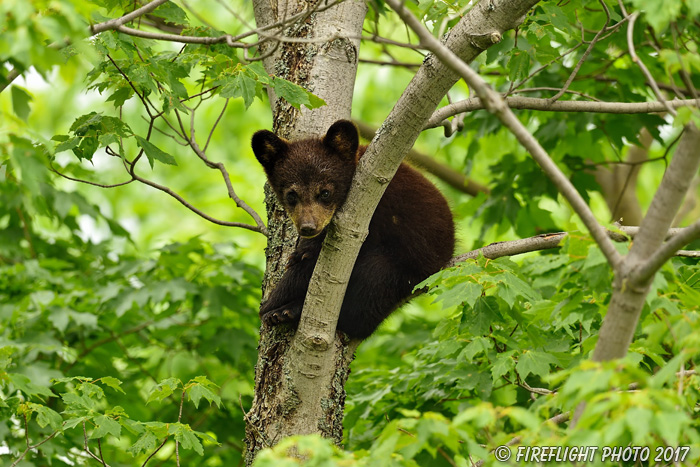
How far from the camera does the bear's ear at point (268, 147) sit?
13.0ft

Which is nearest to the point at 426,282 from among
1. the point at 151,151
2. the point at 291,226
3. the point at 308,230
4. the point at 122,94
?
the point at 308,230

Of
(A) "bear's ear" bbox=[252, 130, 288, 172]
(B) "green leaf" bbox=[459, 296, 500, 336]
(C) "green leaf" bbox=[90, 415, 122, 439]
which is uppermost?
(A) "bear's ear" bbox=[252, 130, 288, 172]

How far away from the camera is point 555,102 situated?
133 inches

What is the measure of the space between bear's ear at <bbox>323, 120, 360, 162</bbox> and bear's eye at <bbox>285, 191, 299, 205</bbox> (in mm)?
342

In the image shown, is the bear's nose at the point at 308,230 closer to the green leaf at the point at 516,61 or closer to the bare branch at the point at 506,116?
the green leaf at the point at 516,61

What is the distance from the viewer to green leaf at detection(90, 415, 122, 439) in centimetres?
Result: 288

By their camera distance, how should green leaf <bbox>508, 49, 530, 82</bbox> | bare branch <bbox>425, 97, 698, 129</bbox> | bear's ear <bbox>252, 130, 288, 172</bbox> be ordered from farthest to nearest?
bear's ear <bbox>252, 130, 288, 172</bbox> < green leaf <bbox>508, 49, 530, 82</bbox> < bare branch <bbox>425, 97, 698, 129</bbox>

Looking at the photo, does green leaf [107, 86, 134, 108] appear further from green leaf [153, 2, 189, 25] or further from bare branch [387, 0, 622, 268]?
bare branch [387, 0, 622, 268]

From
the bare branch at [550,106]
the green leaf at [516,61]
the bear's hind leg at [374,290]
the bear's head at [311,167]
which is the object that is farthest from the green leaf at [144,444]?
the green leaf at [516,61]

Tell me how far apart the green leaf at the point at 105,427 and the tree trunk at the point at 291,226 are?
71cm

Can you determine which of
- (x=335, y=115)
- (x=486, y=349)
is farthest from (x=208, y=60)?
(x=486, y=349)

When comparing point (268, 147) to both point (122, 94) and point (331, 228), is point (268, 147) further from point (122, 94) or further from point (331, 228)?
point (331, 228)

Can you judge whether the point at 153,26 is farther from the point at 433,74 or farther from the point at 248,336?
the point at 433,74

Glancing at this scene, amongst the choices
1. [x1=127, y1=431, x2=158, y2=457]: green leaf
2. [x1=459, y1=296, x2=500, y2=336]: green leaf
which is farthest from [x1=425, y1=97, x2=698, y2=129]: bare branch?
[x1=127, y1=431, x2=158, y2=457]: green leaf
